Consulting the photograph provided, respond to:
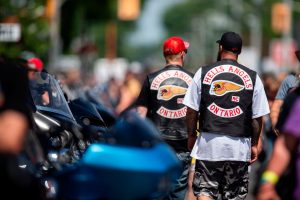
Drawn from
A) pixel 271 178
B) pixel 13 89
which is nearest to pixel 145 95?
pixel 271 178

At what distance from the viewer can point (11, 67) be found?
689 cm

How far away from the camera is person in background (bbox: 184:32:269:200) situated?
10.4 m

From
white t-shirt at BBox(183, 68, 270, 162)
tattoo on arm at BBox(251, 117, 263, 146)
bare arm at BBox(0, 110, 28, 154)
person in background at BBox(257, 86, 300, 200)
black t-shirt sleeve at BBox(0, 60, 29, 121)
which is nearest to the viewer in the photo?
bare arm at BBox(0, 110, 28, 154)

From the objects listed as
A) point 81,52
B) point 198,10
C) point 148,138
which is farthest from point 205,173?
point 198,10

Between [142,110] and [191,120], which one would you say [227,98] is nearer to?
[191,120]

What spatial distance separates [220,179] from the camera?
1041cm

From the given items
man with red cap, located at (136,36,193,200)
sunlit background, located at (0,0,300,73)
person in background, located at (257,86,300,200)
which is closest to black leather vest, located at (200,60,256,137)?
man with red cap, located at (136,36,193,200)

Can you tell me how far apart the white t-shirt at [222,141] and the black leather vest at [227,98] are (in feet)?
0.16

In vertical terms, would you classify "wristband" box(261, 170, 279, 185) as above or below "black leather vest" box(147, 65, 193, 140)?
above

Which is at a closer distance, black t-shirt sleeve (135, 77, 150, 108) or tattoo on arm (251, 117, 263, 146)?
tattoo on arm (251, 117, 263, 146)

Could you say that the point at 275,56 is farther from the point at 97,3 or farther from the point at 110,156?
the point at 110,156

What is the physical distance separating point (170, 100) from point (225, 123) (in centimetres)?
159

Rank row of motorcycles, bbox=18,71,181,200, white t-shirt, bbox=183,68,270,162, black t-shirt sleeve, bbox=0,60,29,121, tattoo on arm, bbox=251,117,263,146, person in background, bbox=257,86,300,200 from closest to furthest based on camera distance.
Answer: black t-shirt sleeve, bbox=0,60,29,121 < row of motorcycles, bbox=18,71,181,200 < person in background, bbox=257,86,300,200 < white t-shirt, bbox=183,68,270,162 < tattoo on arm, bbox=251,117,263,146

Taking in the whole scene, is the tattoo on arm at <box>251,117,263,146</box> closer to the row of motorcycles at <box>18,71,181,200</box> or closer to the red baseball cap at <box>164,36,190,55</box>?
the red baseball cap at <box>164,36,190,55</box>
